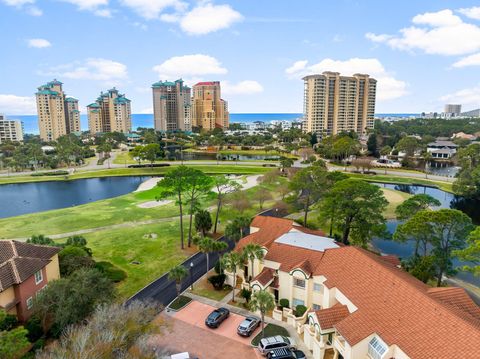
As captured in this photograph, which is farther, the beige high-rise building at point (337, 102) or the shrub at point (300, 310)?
the beige high-rise building at point (337, 102)

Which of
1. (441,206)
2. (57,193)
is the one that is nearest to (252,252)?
(441,206)

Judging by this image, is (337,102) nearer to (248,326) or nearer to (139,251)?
(139,251)

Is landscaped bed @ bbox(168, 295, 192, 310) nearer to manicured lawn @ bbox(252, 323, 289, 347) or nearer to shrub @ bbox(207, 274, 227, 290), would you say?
shrub @ bbox(207, 274, 227, 290)

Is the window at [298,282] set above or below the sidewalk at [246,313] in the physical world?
above

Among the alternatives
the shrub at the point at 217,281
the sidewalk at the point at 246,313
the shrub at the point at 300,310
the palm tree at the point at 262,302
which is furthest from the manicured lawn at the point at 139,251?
the shrub at the point at 300,310

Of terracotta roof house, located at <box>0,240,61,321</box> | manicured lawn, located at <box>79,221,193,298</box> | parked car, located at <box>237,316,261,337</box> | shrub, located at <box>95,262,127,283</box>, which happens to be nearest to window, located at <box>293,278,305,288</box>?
parked car, located at <box>237,316,261,337</box>

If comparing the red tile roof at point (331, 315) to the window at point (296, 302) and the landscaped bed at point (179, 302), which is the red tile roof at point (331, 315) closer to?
the window at point (296, 302)
